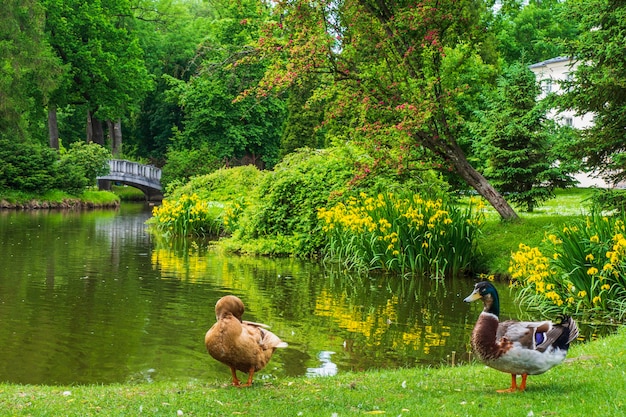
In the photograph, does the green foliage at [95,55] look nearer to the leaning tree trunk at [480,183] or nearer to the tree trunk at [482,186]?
the leaning tree trunk at [480,183]

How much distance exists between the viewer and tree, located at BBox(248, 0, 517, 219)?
54.0 ft

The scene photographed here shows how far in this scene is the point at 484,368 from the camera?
7801 millimetres

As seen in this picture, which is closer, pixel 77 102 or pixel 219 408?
pixel 219 408

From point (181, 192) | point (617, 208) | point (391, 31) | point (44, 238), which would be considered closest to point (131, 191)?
point (181, 192)

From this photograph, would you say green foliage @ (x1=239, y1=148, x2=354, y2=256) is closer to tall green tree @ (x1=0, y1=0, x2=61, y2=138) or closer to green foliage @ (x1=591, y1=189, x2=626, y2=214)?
green foliage @ (x1=591, y1=189, x2=626, y2=214)

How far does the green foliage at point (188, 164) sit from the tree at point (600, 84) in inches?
1313

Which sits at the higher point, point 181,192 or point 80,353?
point 181,192

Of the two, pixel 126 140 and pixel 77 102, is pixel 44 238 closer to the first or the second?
pixel 77 102

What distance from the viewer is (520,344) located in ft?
19.5

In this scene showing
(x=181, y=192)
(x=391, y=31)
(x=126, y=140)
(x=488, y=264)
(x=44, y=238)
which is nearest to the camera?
→ (x=488, y=264)

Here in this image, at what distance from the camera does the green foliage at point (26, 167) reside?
37.1 meters

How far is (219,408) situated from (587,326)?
274 inches

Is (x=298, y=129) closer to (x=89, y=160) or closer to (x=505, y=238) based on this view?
(x=89, y=160)

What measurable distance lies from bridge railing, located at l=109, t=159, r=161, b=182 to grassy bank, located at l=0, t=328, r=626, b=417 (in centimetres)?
4040
